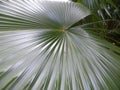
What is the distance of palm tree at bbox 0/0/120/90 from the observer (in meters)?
0.62

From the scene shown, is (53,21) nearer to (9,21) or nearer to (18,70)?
(9,21)

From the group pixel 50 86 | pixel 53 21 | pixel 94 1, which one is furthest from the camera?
pixel 94 1

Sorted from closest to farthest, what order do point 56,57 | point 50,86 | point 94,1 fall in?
point 50,86 < point 56,57 < point 94,1

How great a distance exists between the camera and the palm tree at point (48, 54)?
0.62 m

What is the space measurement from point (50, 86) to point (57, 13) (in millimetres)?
509

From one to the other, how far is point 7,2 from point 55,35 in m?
0.25

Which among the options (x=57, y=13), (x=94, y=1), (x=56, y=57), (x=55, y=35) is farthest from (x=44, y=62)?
(x=94, y=1)

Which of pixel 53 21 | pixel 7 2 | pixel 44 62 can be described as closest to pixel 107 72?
pixel 44 62

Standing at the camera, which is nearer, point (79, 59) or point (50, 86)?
point (50, 86)

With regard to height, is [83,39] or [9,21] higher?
[9,21]

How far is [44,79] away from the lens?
0.62 m

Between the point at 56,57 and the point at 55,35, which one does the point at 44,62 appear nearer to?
the point at 56,57

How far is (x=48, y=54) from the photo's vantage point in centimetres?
71

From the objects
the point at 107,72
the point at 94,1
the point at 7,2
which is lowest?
the point at 107,72
